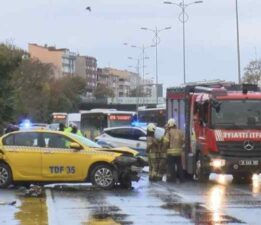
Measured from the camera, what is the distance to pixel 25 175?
18.6 meters

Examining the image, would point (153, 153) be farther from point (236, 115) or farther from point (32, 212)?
point (32, 212)

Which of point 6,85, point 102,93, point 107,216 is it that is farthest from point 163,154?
point 102,93

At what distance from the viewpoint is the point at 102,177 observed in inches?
733

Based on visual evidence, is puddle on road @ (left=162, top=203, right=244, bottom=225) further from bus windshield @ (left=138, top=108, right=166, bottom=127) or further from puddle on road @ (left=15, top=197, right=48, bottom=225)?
bus windshield @ (left=138, top=108, right=166, bottom=127)

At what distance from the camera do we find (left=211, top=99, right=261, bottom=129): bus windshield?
19.9 metres

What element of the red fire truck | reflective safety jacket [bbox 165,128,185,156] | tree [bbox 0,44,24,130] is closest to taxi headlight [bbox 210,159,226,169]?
the red fire truck

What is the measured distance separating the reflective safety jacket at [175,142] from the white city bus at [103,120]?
2750 centimetres

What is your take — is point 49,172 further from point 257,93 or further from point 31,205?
point 257,93

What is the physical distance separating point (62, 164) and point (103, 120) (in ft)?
105

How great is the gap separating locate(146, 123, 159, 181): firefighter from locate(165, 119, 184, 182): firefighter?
21.2 inches

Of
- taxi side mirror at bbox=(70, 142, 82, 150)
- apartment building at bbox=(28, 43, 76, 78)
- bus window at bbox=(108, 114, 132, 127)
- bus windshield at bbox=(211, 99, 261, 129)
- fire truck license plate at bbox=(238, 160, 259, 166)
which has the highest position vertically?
apartment building at bbox=(28, 43, 76, 78)

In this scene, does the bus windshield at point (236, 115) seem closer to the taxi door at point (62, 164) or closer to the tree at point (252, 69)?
the taxi door at point (62, 164)

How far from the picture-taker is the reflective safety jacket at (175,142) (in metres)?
21.3

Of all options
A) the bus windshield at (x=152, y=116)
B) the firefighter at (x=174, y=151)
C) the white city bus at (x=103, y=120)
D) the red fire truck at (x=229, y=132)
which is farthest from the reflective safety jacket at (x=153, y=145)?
the bus windshield at (x=152, y=116)
